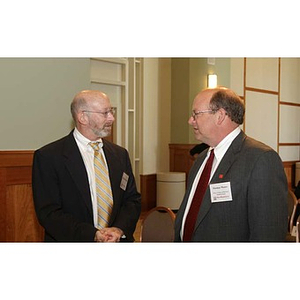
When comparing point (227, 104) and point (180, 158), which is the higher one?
point (227, 104)

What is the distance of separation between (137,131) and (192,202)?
662cm

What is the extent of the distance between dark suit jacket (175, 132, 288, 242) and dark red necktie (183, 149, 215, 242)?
54 mm

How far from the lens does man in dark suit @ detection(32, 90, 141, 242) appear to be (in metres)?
2.43

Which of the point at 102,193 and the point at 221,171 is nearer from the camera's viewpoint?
the point at 221,171

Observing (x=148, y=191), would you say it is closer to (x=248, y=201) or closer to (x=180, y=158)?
(x=180, y=158)

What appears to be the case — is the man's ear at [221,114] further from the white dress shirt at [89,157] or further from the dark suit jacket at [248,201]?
the white dress shirt at [89,157]

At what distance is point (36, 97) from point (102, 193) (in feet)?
4.61

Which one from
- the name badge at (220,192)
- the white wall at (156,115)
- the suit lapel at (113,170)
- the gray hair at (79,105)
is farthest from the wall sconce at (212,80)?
the name badge at (220,192)

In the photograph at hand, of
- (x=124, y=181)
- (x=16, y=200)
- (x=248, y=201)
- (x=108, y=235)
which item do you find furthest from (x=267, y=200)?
(x=16, y=200)

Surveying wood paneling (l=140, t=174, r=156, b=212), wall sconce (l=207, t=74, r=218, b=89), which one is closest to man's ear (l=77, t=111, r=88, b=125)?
wood paneling (l=140, t=174, r=156, b=212)

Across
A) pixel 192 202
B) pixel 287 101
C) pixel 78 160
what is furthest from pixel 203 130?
pixel 287 101

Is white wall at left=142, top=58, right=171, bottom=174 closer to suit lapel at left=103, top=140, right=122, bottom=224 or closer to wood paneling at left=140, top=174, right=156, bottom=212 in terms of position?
wood paneling at left=140, top=174, right=156, bottom=212

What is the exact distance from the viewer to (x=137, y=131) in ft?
28.6

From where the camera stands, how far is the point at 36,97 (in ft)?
11.9
